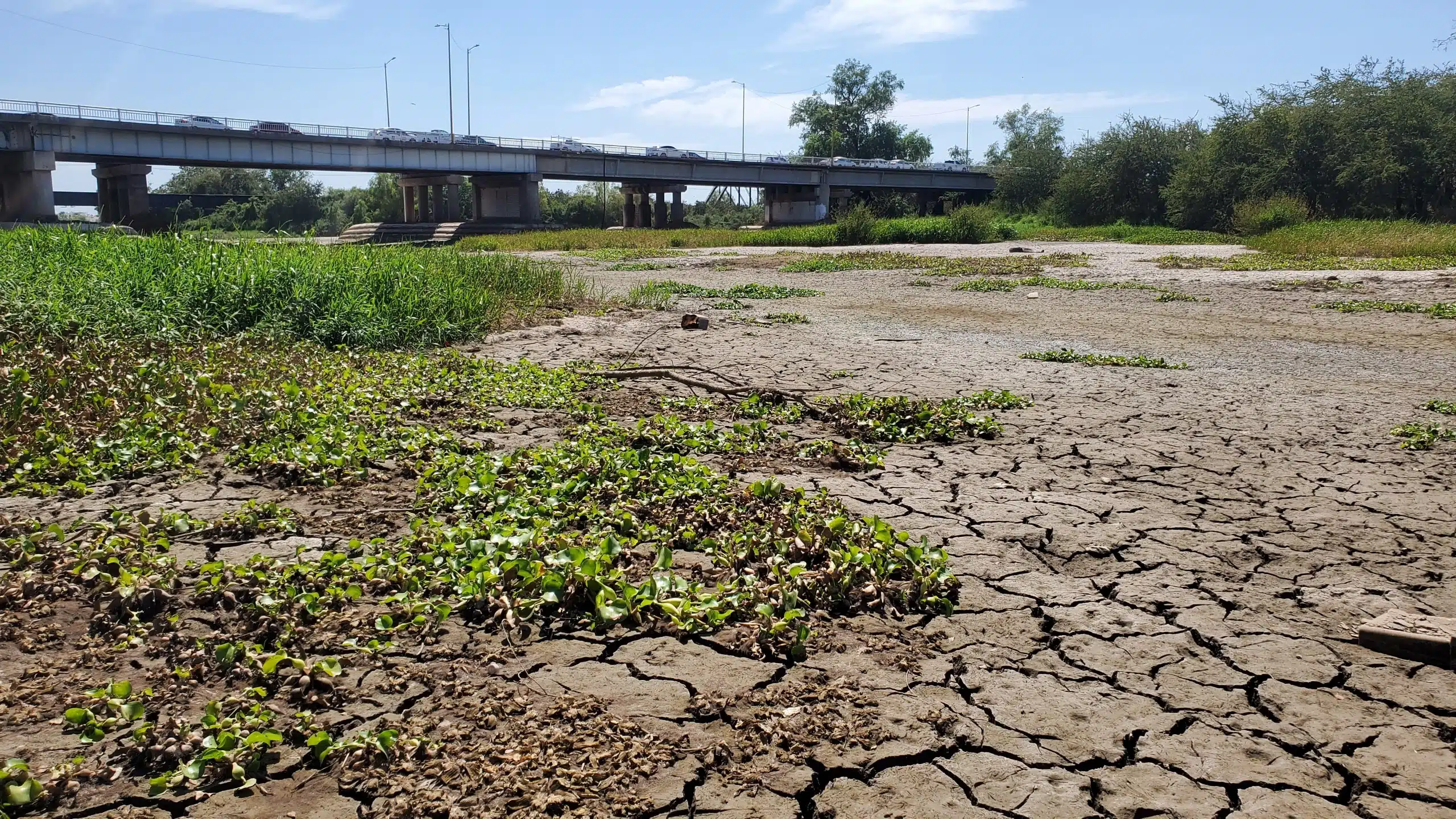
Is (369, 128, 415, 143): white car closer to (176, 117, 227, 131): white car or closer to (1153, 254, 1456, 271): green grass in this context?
(176, 117, 227, 131): white car

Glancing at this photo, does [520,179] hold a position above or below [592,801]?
above

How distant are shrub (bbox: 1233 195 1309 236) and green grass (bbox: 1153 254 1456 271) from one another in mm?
14849

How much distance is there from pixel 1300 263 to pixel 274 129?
1982 inches

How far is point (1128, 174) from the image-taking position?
62812 millimetres

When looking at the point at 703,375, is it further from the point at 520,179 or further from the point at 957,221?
the point at 520,179

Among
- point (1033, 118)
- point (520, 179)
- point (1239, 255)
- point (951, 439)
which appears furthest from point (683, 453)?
point (1033, 118)

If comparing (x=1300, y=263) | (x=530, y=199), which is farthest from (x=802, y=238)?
(x=530, y=199)

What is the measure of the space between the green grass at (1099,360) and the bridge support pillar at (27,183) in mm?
47554

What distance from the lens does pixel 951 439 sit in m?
6.38

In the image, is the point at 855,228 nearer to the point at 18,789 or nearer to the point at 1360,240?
the point at 1360,240

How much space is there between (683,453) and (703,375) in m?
2.82

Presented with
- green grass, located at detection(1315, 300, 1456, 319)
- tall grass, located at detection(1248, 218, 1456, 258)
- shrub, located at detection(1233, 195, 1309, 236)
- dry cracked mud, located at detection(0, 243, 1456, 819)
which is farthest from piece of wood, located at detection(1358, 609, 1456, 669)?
shrub, located at detection(1233, 195, 1309, 236)

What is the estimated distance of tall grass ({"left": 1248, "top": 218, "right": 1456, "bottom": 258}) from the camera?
24.8m

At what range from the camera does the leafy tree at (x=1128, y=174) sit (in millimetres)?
61750
